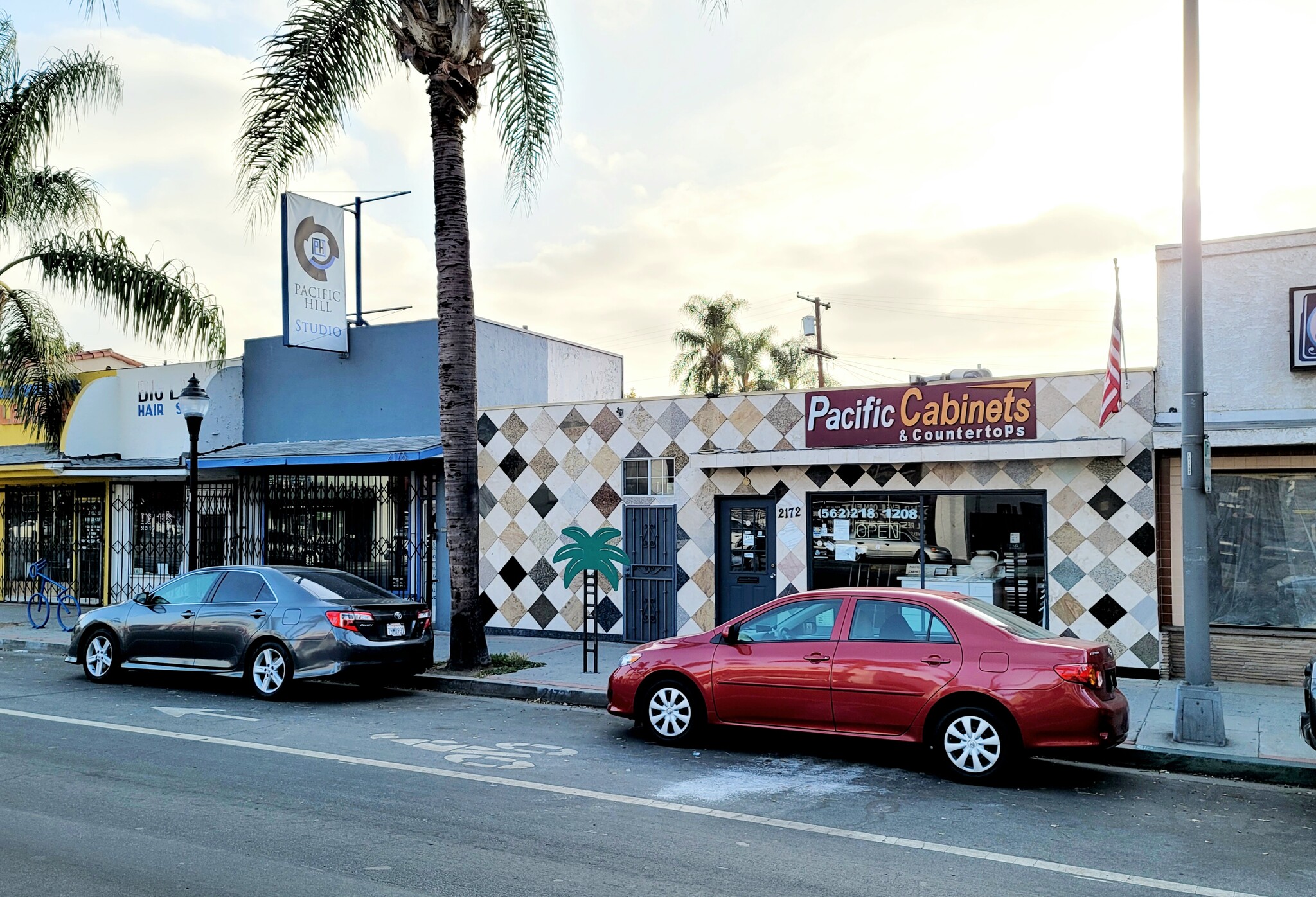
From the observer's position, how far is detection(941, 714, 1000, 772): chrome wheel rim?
834 centimetres

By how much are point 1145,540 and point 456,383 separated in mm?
8607

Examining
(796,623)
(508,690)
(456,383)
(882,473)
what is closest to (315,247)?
(456,383)

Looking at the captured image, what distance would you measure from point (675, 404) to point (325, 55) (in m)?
6.65

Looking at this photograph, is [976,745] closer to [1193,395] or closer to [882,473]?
[1193,395]

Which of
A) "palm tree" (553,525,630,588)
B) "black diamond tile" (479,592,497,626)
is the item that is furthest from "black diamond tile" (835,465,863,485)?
"black diamond tile" (479,592,497,626)

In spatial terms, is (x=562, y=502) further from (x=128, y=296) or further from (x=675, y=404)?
(x=128, y=296)

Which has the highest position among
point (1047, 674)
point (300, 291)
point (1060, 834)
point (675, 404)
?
point (300, 291)

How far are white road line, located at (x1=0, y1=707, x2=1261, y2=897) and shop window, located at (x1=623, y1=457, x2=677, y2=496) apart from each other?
24.9 ft

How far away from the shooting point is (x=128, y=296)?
18.4 m

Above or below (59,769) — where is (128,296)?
above

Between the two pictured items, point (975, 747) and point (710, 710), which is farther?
point (710, 710)

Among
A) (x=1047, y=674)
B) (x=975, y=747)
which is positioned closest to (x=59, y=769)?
(x=975, y=747)

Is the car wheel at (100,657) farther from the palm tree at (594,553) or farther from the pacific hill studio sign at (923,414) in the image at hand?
the pacific hill studio sign at (923,414)

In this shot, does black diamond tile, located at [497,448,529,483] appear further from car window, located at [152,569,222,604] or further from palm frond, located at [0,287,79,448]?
palm frond, located at [0,287,79,448]
